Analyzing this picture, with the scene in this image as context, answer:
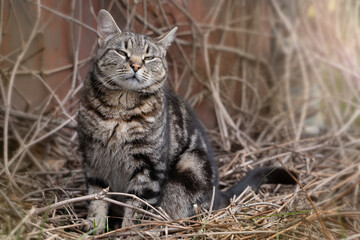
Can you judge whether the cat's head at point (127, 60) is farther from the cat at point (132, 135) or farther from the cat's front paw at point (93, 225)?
the cat's front paw at point (93, 225)

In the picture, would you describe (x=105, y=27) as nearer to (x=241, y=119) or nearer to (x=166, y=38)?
(x=166, y=38)

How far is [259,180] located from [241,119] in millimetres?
1733

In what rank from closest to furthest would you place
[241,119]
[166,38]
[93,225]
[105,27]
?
[93,225] → [105,27] → [166,38] → [241,119]

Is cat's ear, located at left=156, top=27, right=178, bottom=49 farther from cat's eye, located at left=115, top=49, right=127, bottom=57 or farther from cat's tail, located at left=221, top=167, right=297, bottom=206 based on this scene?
cat's tail, located at left=221, top=167, right=297, bottom=206

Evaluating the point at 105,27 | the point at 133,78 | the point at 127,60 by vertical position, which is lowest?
the point at 133,78

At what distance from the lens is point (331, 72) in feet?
18.0

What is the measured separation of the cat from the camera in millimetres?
2564

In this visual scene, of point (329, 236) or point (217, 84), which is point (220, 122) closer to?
point (217, 84)

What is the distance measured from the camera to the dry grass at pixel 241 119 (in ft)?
7.57

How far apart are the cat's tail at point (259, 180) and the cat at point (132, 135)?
0.04 ft

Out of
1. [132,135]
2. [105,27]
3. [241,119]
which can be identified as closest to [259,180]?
[132,135]

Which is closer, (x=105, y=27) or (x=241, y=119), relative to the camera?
(x=105, y=27)

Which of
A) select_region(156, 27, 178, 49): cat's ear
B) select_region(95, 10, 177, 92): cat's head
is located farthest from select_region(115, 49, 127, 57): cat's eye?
select_region(156, 27, 178, 49): cat's ear

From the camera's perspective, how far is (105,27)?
2699mm
